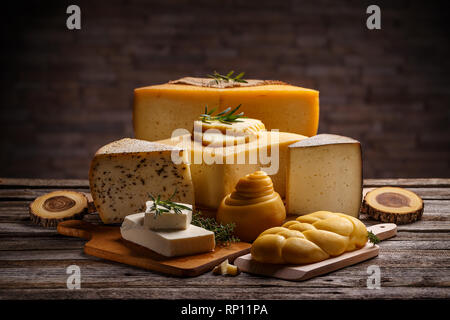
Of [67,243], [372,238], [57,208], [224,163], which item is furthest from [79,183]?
[372,238]

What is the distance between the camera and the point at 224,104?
10.3 ft

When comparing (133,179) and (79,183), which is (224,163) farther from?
(79,183)

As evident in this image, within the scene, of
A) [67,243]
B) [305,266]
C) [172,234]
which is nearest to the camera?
[305,266]

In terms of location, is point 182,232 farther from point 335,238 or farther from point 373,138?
point 373,138

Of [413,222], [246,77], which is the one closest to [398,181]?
[413,222]

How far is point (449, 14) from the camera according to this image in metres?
4.24

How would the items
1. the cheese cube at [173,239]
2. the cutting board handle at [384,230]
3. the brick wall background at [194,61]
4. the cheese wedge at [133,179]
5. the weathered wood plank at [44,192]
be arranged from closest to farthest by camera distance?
the cheese cube at [173,239] < the cutting board handle at [384,230] < the cheese wedge at [133,179] < the weathered wood plank at [44,192] < the brick wall background at [194,61]

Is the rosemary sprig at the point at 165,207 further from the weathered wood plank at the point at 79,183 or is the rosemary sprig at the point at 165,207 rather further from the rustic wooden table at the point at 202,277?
the weathered wood plank at the point at 79,183

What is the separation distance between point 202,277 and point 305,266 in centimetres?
33

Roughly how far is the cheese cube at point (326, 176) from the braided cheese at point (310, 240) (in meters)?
0.45

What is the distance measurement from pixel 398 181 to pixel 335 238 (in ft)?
4.88

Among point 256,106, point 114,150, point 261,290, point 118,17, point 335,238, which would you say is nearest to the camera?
point 261,290

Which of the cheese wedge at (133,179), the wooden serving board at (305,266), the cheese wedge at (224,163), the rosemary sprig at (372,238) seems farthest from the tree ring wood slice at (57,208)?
the rosemary sprig at (372,238)

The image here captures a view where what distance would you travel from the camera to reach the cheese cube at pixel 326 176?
2.56 meters
